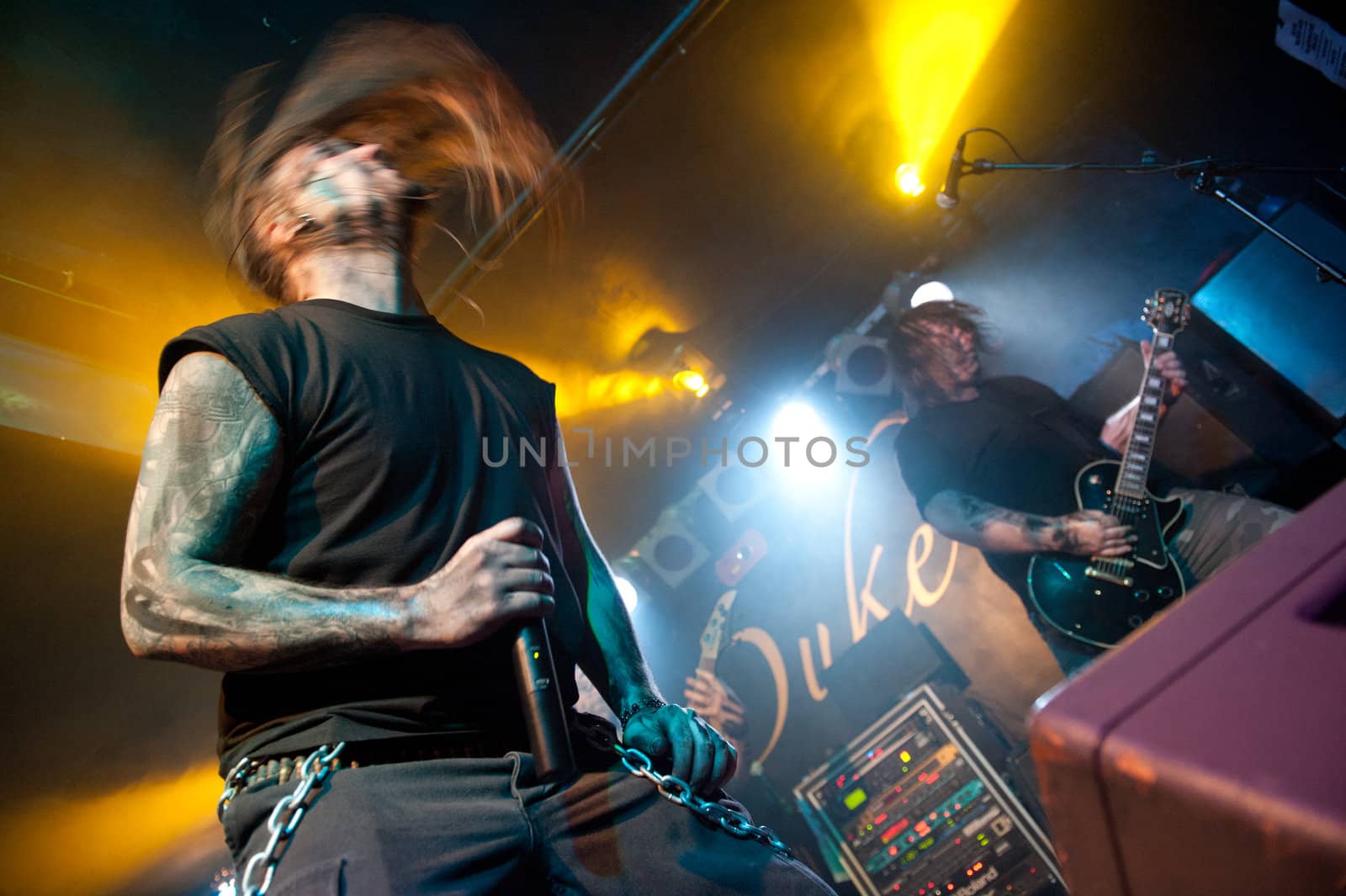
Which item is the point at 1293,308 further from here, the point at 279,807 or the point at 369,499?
the point at 279,807

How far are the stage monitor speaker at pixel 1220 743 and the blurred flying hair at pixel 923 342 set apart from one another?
452 cm

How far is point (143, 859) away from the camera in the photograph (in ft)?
9.77

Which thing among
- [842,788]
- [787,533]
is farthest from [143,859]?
[787,533]

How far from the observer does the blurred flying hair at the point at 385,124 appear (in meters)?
1.64

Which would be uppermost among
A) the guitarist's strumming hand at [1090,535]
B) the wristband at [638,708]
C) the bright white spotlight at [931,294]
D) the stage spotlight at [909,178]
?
the stage spotlight at [909,178]

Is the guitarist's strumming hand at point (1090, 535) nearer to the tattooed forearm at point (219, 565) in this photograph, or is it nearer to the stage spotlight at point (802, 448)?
the stage spotlight at point (802, 448)

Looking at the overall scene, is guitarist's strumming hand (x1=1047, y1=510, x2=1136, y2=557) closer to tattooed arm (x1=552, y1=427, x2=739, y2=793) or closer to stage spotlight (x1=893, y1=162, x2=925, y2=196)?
stage spotlight (x1=893, y1=162, x2=925, y2=196)

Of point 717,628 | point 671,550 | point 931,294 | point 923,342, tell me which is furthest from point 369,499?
point 671,550

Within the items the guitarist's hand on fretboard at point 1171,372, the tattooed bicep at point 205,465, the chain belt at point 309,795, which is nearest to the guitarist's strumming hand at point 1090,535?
the guitarist's hand on fretboard at point 1171,372

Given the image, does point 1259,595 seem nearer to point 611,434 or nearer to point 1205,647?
point 1205,647

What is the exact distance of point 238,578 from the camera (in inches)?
34.6

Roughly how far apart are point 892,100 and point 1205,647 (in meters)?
4.44

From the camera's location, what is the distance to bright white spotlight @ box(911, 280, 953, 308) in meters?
4.71

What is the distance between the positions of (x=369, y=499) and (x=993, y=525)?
12.7 feet
